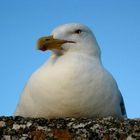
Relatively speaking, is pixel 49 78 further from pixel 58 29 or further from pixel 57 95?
pixel 58 29

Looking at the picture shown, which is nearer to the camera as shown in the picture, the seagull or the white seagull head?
the seagull

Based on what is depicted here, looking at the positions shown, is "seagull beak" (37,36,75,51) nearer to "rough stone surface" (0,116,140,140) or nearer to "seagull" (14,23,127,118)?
"seagull" (14,23,127,118)

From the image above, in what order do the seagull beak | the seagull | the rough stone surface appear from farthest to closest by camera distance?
Result: the seagull beak
the seagull
the rough stone surface

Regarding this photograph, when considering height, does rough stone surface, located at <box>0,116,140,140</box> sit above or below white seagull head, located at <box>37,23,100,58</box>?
below

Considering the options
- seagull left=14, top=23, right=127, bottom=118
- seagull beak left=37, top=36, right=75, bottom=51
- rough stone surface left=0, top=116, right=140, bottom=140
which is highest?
seagull beak left=37, top=36, right=75, bottom=51

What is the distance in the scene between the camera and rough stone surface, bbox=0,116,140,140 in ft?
8.37

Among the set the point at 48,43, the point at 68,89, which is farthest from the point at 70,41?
the point at 68,89

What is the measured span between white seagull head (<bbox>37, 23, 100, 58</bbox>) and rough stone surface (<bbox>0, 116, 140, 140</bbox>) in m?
1.15

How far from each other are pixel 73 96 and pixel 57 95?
139 millimetres

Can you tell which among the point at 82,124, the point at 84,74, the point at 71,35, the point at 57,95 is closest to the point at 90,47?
the point at 71,35

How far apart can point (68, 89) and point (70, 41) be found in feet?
2.70

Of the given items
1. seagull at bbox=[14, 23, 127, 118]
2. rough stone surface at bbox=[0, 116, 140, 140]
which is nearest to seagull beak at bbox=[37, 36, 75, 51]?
seagull at bbox=[14, 23, 127, 118]

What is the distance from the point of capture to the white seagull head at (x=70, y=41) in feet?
12.4

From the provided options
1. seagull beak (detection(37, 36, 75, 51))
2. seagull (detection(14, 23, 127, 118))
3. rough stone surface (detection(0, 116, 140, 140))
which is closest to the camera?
rough stone surface (detection(0, 116, 140, 140))
